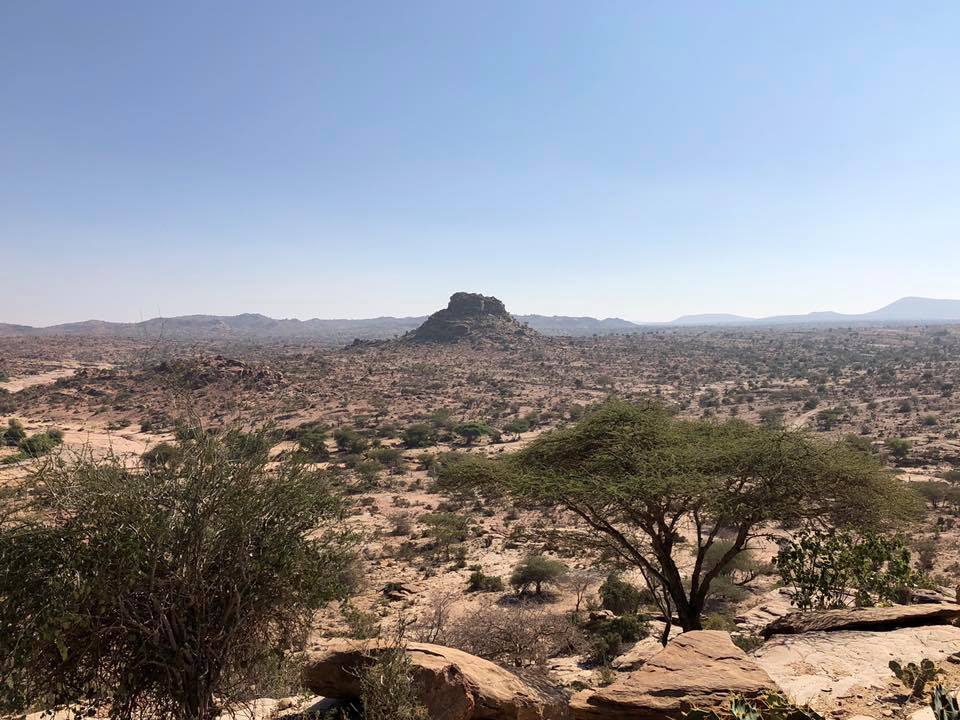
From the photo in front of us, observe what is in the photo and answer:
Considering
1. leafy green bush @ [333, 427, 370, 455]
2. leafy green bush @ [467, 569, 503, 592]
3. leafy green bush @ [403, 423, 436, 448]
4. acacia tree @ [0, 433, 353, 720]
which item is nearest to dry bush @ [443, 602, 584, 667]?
leafy green bush @ [467, 569, 503, 592]

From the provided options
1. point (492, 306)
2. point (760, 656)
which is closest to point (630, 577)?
point (760, 656)

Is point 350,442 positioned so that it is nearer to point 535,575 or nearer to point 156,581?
point 535,575

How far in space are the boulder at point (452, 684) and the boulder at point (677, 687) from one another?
1.18 meters

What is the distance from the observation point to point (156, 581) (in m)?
6.95

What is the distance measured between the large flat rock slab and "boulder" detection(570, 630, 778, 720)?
3.43 feet

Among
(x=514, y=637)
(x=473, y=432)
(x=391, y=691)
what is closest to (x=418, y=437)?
(x=473, y=432)

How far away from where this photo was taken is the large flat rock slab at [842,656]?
25.0 feet

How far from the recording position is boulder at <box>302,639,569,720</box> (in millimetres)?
7578

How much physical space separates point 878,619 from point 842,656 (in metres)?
1.82

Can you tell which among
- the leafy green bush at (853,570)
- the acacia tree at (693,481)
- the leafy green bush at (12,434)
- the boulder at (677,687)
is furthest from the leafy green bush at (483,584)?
the leafy green bush at (12,434)

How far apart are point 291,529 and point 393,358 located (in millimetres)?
111886

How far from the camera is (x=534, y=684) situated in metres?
8.92

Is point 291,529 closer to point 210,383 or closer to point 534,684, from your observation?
point 534,684

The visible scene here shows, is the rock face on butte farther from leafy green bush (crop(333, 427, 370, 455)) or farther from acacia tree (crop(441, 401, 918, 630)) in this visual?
acacia tree (crop(441, 401, 918, 630))
